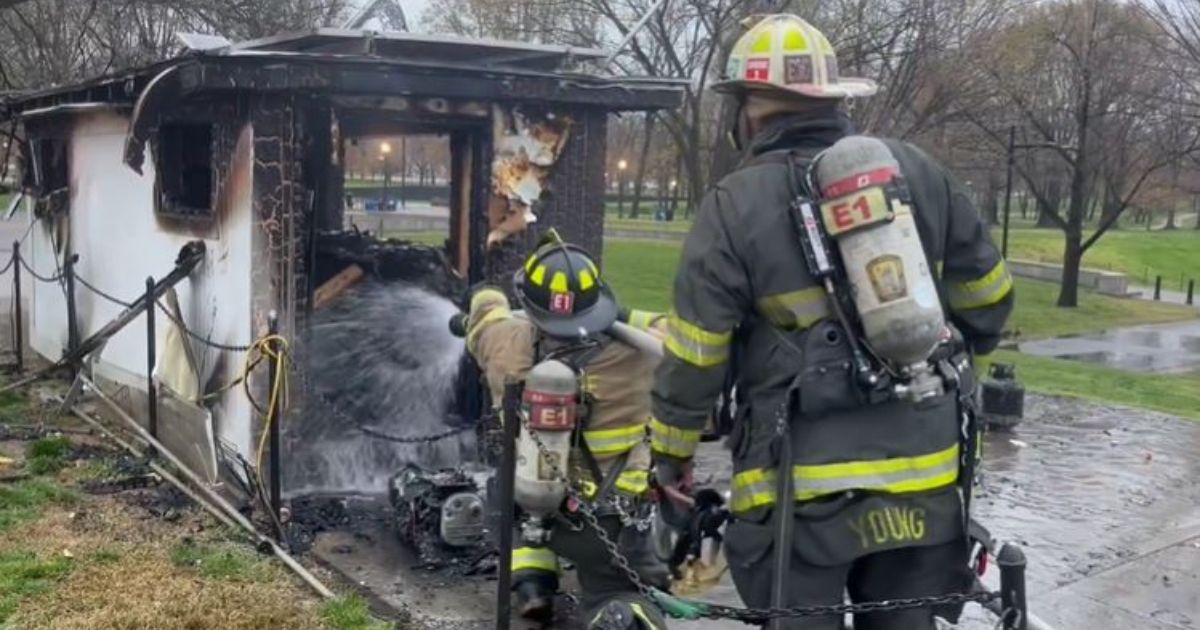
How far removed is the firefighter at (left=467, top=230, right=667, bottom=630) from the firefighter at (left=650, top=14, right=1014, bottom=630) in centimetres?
146

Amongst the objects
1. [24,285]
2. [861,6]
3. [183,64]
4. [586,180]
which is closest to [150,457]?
[183,64]

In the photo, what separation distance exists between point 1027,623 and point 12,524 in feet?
17.7

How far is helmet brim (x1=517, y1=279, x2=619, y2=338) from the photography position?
5.05 m

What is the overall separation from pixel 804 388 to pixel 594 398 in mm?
1879

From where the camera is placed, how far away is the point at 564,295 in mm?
5035

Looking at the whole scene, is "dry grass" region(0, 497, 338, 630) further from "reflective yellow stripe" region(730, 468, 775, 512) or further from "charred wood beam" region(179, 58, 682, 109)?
"charred wood beam" region(179, 58, 682, 109)

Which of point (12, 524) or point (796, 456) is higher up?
point (796, 456)

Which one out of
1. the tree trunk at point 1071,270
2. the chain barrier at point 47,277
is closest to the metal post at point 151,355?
the chain barrier at point 47,277

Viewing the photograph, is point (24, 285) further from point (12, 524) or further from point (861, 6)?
point (861, 6)

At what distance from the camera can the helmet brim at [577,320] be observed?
505 centimetres

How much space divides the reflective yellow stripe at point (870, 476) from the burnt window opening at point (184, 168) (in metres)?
6.32

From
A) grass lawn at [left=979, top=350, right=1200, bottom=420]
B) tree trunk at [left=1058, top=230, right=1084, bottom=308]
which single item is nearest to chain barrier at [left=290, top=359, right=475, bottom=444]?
grass lawn at [left=979, top=350, right=1200, bottom=420]

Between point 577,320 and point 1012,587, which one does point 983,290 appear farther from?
point 577,320

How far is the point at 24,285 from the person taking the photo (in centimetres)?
1427
